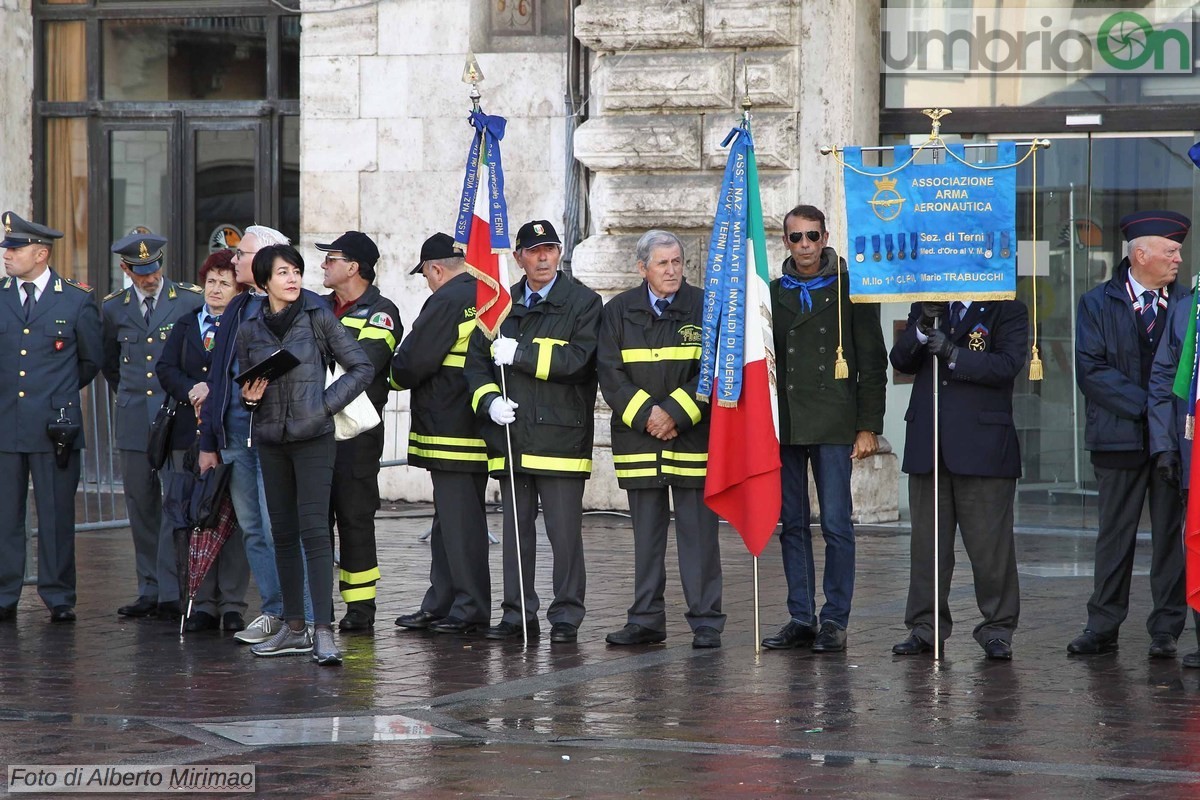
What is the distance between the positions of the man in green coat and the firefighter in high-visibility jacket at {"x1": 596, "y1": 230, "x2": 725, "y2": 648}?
1.19ft

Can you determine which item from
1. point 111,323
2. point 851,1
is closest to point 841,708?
point 111,323

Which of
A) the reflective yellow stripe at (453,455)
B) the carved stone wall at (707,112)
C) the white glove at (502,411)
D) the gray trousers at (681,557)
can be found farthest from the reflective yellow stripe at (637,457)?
the carved stone wall at (707,112)

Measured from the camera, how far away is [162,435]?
9250mm

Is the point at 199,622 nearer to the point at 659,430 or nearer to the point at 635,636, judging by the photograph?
the point at 635,636

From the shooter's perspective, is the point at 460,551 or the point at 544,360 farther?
the point at 460,551

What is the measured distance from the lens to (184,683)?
24.7 ft

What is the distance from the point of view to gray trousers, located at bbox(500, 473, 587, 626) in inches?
341

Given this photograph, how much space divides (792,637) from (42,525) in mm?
3801

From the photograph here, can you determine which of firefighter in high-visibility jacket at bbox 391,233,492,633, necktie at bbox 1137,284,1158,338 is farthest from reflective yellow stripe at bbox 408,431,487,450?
necktie at bbox 1137,284,1158,338

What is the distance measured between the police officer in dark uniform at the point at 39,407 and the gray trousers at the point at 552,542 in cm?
224

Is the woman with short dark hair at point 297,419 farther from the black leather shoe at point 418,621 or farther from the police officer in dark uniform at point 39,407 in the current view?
the police officer in dark uniform at point 39,407

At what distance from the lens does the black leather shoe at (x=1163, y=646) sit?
805cm

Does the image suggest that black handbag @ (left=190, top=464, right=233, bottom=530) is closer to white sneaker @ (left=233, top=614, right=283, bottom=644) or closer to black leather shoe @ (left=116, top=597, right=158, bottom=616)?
white sneaker @ (left=233, top=614, right=283, bottom=644)

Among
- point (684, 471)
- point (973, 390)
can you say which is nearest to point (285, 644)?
point (684, 471)
